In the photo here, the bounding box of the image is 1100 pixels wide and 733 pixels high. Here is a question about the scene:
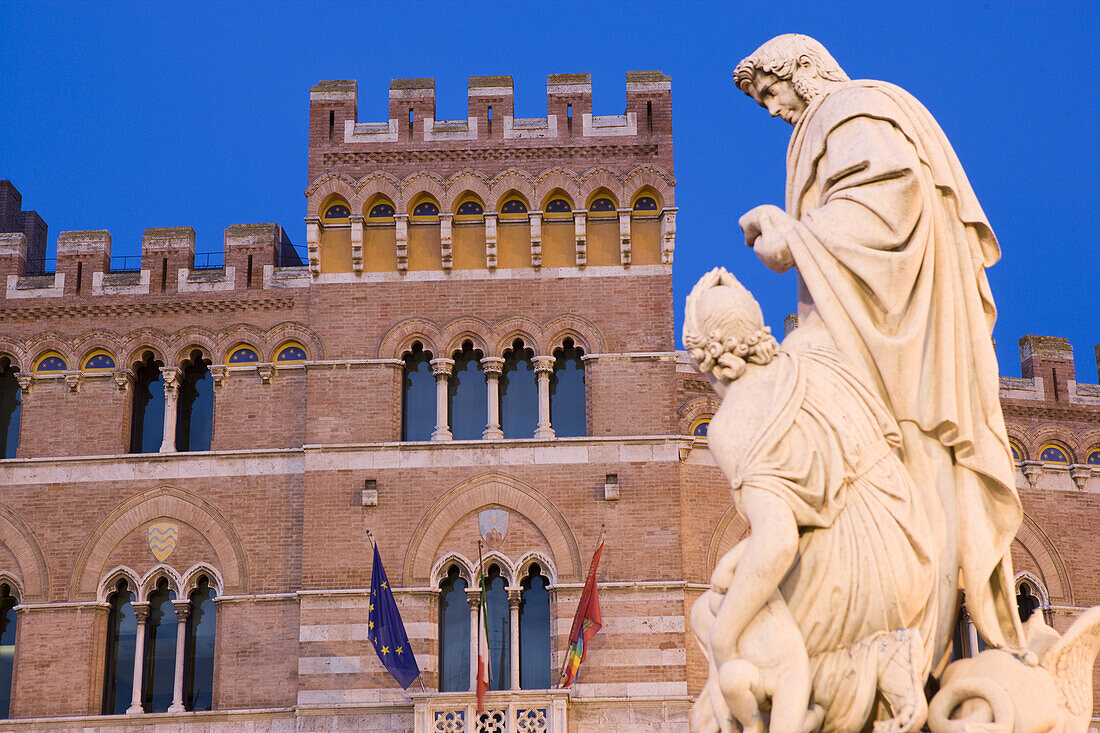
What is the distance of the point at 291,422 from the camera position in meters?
23.2

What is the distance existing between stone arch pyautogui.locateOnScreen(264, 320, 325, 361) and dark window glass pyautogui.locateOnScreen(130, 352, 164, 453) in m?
1.86

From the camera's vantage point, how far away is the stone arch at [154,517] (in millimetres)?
22469

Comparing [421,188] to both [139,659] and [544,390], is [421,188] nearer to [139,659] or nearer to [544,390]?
[544,390]

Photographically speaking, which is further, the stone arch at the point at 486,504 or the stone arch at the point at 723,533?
the stone arch at the point at 723,533

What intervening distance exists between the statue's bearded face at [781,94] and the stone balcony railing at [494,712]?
52.2 ft

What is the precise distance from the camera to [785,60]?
5.20 m

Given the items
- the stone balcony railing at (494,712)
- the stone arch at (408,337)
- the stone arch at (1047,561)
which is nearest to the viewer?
the stone balcony railing at (494,712)

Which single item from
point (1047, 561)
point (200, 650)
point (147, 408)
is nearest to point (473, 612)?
point (200, 650)

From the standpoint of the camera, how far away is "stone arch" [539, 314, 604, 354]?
23.0m

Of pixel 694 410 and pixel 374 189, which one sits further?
pixel 694 410

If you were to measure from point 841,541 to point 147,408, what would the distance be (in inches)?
825

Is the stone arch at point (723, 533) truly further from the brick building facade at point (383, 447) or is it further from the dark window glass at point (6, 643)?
the dark window glass at point (6, 643)

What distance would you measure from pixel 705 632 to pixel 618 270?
753 inches

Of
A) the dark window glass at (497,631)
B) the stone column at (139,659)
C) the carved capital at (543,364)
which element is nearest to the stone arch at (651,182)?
the carved capital at (543,364)
